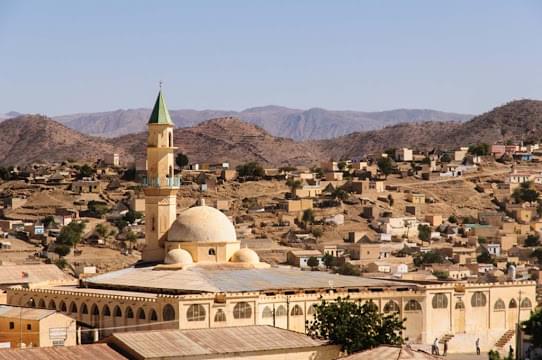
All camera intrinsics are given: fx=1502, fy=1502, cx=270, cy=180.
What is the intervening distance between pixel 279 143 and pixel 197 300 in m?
140

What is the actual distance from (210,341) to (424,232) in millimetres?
52147

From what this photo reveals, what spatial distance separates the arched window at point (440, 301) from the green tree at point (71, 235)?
115 ft

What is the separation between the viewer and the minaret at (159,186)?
4656 cm

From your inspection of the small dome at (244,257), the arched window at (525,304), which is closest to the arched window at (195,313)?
the small dome at (244,257)

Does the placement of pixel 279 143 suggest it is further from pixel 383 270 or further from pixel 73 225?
pixel 383 270

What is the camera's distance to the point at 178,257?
44.1 m

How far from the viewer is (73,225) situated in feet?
267

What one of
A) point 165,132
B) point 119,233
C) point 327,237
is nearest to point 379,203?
point 327,237

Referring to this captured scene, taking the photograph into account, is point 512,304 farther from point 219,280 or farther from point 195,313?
point 195,313

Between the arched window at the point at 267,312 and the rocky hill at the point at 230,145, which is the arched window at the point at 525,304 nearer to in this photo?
the arched window at the point at 267,312

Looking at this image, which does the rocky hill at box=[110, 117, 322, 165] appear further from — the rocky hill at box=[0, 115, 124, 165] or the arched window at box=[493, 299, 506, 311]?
the arched window at box=[493, 299, 506, 311]

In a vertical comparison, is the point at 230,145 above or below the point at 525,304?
above

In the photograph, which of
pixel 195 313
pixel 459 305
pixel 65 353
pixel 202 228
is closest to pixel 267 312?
pixel 195 313

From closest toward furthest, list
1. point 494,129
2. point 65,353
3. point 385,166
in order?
1. point 65,353
2. point 385,166
3. point 494,129
